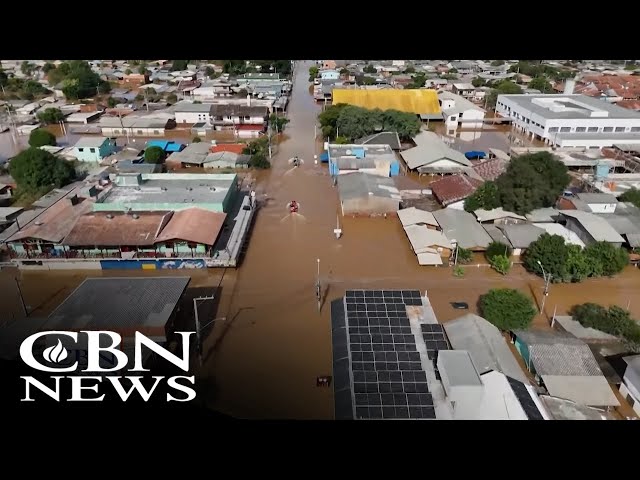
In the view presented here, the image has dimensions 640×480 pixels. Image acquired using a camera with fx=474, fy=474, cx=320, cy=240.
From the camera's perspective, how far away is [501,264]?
12797 millimetres

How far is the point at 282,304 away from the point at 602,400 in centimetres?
693

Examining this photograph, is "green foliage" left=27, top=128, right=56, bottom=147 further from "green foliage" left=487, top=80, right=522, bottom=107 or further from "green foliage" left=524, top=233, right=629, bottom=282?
"green foliage" left=487, top=80, right=522, bottom=107

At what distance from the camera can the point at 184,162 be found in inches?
846

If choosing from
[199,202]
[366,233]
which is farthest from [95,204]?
[366,233]

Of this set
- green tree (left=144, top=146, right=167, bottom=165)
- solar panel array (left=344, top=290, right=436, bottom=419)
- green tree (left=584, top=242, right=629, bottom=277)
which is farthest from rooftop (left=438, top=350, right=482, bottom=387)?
green tree (left=144, top=146, right=167, bottom=165)

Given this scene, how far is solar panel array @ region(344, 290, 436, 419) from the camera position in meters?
8.05

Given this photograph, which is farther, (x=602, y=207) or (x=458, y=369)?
(x=602, y=207)

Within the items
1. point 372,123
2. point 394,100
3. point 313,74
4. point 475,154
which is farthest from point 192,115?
point 313,74

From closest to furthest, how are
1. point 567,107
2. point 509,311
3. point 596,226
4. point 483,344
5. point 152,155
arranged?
point 483,344 < point 509,311 < point 596,226 < point 152,155 < point 567,107

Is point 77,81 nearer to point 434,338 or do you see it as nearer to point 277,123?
point 277,123

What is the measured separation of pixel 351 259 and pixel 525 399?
6.60 metres

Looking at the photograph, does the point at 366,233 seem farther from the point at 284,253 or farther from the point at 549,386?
the point at 549,386

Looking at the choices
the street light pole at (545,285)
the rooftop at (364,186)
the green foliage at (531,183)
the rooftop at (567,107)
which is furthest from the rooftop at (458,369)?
the rooftop at (567,107)

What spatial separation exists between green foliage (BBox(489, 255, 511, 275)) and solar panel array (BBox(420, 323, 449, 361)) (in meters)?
3.66
